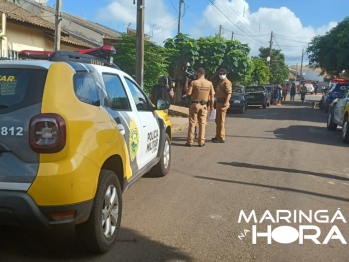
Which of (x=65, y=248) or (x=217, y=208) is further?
(x=217, y=208)

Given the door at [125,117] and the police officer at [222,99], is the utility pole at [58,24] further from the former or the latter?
the door at [125,117]

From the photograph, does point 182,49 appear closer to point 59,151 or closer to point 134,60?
point 134,60

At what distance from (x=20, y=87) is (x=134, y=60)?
15486mm

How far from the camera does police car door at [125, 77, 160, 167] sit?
5.56 m

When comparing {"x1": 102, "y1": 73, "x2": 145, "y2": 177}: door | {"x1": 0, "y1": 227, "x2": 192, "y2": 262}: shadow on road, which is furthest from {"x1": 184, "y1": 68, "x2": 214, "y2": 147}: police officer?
{"x1": 0, "y1": 227, "x2": 192, "y2": 262}: shadow on road

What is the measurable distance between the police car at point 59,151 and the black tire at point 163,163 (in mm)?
2504

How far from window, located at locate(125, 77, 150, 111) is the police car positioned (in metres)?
1.22

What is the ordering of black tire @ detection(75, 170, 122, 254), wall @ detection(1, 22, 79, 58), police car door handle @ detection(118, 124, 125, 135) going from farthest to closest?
wall @ detection(1, 22, 79, 58)
police car door handle @ detection(118, 124, 125, 135)
black tire @ detection(75, 170, 122, 254)

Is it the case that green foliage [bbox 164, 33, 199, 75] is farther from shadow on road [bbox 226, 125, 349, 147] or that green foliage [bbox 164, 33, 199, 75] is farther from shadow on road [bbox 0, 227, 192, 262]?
shadow on road [bbox 0, 227, 192, 262]

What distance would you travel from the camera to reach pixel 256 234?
477cm

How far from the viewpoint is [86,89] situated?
158 inches

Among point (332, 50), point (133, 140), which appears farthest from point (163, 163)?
point (332, 50)

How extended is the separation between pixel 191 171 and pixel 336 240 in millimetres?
3396

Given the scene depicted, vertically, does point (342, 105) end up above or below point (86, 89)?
below
